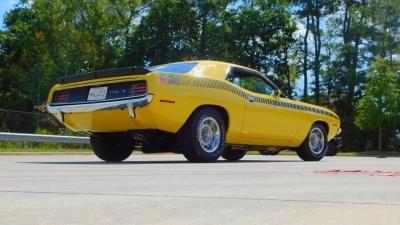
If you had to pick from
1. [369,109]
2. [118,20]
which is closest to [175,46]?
[118,20]

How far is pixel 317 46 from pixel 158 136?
1817 inches

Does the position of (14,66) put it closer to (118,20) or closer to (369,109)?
(118,20)

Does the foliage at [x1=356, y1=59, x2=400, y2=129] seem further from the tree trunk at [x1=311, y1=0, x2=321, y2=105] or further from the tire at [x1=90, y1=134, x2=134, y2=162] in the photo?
the tire at [x1=90, y1=134, x2=134, y2=162]

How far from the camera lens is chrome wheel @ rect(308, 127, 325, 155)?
12228 mm

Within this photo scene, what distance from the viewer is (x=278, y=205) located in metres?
4.07

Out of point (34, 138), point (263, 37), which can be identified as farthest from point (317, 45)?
point (34, 138)

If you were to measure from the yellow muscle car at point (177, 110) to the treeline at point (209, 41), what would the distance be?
37.0 metres

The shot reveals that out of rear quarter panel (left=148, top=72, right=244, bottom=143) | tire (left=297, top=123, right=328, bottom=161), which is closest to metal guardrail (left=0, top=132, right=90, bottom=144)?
tire (left=297, top=123, right=328, bottom=161)

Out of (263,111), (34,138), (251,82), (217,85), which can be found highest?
(251,82)

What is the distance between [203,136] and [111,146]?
191 centimetres

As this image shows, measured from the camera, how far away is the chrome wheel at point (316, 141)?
12228 mm

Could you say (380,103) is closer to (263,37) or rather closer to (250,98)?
(263,37)

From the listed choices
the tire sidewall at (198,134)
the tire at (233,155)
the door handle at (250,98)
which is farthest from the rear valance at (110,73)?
the tire at (233,155)

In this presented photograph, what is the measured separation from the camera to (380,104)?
1519 inches
